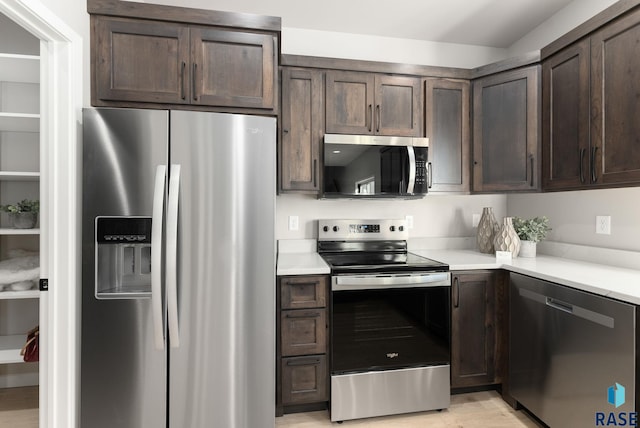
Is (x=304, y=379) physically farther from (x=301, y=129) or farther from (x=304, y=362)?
(x=301, y=129)

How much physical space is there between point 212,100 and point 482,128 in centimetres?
191

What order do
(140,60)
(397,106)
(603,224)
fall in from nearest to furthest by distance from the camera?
(140,60), (603,224), (397,106)

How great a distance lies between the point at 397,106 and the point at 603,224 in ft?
5.14

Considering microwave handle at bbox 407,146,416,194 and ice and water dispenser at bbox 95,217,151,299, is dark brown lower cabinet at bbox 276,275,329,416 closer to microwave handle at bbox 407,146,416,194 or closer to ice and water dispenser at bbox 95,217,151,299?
ice and water dispenser at bbox 95,217,151,299

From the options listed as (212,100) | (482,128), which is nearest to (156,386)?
(212,100)

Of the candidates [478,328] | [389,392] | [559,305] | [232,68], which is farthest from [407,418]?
[232,68]

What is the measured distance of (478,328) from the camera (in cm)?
203

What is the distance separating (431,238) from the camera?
105 inches

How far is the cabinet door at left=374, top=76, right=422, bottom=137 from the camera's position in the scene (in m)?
2.23

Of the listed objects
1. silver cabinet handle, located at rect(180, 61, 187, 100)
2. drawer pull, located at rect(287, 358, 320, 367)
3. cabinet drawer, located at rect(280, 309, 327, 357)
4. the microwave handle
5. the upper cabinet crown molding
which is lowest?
drawer pull, located at rect(287, 358, 320, 367)

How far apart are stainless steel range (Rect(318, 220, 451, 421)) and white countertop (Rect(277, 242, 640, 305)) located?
18cm

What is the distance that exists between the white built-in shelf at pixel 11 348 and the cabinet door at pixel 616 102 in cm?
351

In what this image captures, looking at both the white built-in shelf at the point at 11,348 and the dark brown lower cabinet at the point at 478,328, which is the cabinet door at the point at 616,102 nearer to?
the dark brown lower cabinet at the point at 478,328

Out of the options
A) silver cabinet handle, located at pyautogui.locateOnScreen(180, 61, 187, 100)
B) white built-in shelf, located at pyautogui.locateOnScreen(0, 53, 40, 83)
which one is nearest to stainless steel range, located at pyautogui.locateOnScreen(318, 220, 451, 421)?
silver cabinet handle, located at pyautogui.locateOnScreen(180, 61, 187, 100)
